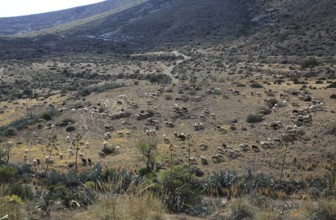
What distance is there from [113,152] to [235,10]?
333ft

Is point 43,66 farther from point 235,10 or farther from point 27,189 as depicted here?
point 27,189

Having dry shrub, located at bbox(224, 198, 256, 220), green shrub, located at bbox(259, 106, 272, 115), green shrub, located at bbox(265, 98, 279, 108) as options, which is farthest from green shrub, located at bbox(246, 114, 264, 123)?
dry shrub, located at bbox(224, 198, 256, 220)

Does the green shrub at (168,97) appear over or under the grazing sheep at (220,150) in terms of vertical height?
under

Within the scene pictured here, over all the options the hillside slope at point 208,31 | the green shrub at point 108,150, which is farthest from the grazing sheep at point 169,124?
the hillside slope at point 208,31

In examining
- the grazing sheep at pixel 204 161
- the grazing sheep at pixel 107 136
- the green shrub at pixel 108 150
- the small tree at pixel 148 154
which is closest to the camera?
the small tree at pixel 148 154

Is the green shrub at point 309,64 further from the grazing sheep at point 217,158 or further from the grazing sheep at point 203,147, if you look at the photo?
the grazing sheep at point 217,158

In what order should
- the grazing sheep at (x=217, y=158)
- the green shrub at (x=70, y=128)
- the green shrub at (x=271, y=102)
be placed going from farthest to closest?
the green shrub at (x=271, y=102), the green shrub at (x=70, y=128), the grazing sheep at (x=217, y=158)

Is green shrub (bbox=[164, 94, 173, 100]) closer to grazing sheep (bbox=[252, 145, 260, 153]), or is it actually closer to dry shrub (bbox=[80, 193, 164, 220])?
grazing sheep (bbox=[252, 145, 260, 153])

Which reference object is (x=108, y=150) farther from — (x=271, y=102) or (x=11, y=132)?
(x=271, y=102)

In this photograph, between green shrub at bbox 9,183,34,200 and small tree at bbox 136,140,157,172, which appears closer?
green shrub at bbox 9,183,34,200

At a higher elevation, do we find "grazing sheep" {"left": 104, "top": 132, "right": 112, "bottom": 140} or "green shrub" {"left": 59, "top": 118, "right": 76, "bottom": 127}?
"green shrub" {"left": 59, "top": 118, "right": 76, "bottom": 127}

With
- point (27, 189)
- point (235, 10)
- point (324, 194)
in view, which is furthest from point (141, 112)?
point (235, 10)

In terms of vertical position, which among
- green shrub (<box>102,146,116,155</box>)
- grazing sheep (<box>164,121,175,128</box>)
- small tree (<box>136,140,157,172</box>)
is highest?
small tree (<box>136,140,157,172</box>)

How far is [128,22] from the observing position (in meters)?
130
